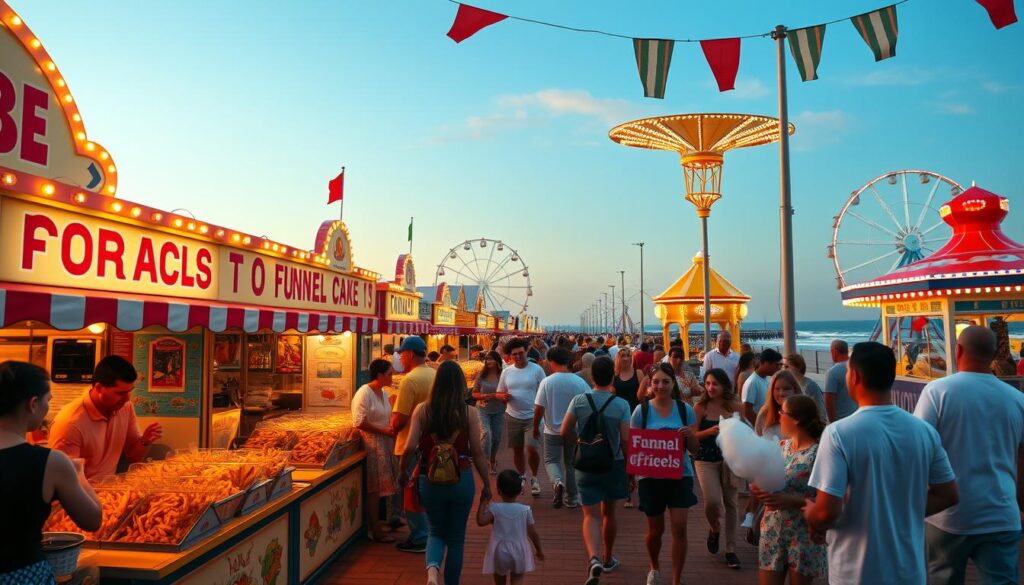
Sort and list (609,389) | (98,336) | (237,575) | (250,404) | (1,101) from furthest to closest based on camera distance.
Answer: (250,404), (98,336), (609,389), (237,575), (1,101)

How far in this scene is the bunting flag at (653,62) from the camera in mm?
7852

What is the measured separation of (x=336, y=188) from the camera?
11727 millimetres

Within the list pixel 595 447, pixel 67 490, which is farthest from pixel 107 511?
pixel 595 447

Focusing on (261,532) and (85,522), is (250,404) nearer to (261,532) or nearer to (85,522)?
(261,532)

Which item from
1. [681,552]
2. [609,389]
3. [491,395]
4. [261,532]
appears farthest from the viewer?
[491,395]

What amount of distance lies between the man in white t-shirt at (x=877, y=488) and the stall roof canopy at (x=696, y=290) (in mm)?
19975

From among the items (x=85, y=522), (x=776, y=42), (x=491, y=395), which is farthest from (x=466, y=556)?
(x=776, y=42)

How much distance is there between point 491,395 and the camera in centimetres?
798

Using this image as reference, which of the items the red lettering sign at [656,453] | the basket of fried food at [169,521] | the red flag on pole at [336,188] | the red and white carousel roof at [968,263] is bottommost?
the basket of fried food at [169,521]

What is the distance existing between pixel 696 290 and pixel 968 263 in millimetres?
12581

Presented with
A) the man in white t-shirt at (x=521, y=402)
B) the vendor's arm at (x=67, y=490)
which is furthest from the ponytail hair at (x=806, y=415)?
the man in white t-shirt at (x=521, y=402)

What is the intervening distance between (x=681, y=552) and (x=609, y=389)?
1.36 meters

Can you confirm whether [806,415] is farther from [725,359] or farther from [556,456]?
[725,359]

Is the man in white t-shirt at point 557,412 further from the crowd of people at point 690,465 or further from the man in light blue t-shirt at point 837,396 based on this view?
the man in light blue t-shirt at point 837,396
